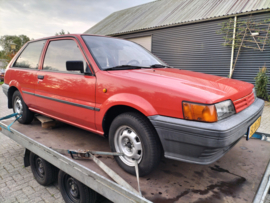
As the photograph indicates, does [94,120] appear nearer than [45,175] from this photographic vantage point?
Yes

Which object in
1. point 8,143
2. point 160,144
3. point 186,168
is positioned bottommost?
point 8,143

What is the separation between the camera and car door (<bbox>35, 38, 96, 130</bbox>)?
7.49 ft

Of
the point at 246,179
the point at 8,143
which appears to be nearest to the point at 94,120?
the point at 246,179

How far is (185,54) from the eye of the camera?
10.2 metres

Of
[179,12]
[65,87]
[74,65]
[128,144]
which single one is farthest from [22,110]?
[179,12]

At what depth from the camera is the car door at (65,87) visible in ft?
7.49

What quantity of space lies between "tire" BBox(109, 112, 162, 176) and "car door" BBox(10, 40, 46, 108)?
5.94ft

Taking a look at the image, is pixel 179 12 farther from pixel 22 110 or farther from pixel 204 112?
pixel 204 112

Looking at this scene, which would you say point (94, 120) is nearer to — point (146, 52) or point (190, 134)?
point (190, 134)

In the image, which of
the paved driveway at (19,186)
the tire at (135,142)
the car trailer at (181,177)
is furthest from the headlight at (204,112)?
the paved driveway at (19,186)

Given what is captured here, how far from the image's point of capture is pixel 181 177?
6.23ft

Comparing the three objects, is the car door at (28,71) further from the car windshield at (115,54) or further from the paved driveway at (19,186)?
the car windshield at (115,54)

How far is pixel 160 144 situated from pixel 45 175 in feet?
5.78

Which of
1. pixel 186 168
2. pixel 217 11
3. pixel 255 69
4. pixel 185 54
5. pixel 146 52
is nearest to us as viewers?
pixel 186 168
